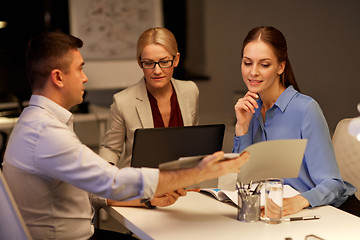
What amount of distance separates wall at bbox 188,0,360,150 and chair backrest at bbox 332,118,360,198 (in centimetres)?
338

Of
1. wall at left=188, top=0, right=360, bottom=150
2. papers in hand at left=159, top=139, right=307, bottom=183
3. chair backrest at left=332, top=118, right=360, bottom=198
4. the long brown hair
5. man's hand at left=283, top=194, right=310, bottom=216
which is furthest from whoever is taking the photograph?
wall at left=188, top=0, right=360, bottom=150

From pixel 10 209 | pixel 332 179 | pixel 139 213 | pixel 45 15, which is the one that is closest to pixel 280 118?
pixel 332 179

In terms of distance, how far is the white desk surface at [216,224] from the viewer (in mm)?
1673

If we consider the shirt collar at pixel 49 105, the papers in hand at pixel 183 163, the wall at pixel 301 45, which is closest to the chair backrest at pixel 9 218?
the shirt collar at pixel 49 105

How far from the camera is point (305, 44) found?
5.99m

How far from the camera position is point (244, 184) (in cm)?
186

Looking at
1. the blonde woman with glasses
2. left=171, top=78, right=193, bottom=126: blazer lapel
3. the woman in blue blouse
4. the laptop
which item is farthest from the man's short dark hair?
left=171, top=78, right=193, bottom=126: blazer lapel

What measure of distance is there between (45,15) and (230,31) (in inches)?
86.7

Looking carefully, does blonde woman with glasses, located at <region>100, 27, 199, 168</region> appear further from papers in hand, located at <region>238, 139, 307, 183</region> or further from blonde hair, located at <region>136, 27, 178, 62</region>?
papers in hand, located at <region>238, 139, 307, 183</region>

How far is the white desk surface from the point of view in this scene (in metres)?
1.67

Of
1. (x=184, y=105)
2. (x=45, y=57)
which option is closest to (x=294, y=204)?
(x=184, y=105)

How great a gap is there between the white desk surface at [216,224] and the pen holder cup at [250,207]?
0.03 m

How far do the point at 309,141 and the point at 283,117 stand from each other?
0.17 m

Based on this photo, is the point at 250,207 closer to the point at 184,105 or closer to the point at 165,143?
the point at 165,143
